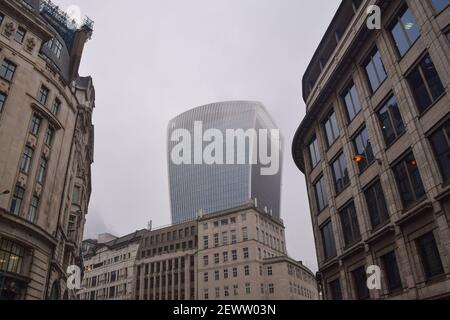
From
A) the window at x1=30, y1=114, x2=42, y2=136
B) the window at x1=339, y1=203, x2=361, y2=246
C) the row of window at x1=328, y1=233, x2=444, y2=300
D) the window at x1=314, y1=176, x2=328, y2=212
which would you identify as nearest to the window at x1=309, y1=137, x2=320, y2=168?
the window at x1=314, y1=176, x2=328, y2=212

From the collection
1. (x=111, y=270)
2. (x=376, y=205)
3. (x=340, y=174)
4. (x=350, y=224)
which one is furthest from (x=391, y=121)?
(x=111, y=270)

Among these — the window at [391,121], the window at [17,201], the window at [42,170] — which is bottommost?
the window at [17,201]

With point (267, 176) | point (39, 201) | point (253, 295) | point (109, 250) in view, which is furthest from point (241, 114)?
point (39, 201)

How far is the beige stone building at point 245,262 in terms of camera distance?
82.2 meters

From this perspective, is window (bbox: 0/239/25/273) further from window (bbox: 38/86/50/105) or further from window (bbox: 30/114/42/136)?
window (bbox: 38/86/50/105)

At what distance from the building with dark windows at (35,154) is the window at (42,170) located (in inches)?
3.5

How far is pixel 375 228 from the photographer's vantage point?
934 inches

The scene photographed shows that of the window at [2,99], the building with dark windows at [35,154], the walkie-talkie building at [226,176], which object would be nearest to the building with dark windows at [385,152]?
the building with dark windows at [35,154]

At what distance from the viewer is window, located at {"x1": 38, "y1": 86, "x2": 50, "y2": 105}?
3299 centimetres

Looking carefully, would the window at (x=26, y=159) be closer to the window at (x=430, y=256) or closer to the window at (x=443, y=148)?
the window at (x=430, y=256)

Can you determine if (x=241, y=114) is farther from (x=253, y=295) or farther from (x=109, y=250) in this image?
(x=253, y=295)

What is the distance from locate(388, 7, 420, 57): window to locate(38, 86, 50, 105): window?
98.3 feet

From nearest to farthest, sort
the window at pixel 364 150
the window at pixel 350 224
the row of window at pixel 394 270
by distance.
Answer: the row of window at pixel 394 270, the window at pixel 364 150, the window at pixel 350 224

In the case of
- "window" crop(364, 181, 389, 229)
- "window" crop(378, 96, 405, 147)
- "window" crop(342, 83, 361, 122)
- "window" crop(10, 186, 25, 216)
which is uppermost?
"window" crop(342, 83, 361, 122)
